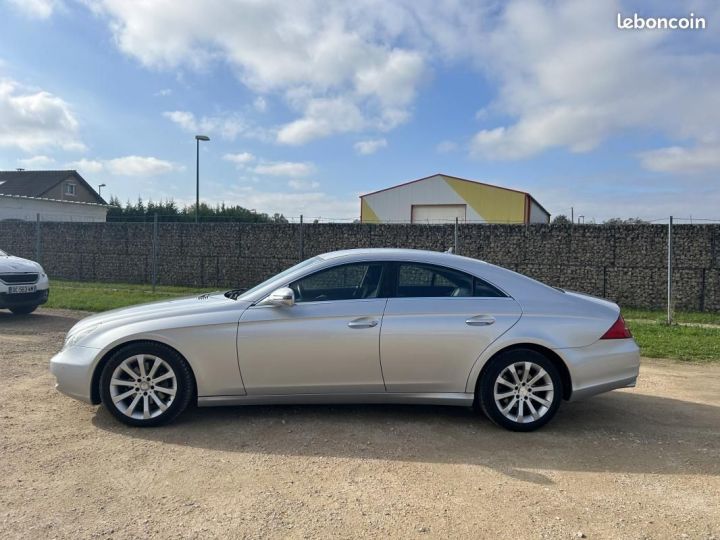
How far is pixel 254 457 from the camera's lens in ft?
12.7

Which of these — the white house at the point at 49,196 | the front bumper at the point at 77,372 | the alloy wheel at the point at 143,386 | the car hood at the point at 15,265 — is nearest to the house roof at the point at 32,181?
the white house at the point at 49,196

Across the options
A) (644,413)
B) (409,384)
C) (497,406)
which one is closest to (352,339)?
(409,384)

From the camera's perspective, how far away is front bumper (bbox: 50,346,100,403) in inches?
171

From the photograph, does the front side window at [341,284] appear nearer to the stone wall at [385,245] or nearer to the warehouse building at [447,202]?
the stone wall at [385,245]

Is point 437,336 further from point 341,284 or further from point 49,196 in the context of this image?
point 49,196

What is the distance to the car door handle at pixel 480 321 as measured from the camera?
4402 millimetres

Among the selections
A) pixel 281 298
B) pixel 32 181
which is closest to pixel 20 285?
pixel 281 298

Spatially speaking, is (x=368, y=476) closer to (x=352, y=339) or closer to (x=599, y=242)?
(x=352, y=339)

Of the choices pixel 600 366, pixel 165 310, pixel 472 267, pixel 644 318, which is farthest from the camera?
pixel 644 318

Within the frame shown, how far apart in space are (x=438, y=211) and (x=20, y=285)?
24.9m

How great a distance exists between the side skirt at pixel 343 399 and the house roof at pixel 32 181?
40602mm

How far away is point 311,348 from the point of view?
171 inches

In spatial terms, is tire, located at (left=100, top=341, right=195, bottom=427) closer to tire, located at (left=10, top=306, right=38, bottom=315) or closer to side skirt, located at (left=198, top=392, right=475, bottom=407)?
side skirt, located at (left=198, top=392, right=475, bottom=407)

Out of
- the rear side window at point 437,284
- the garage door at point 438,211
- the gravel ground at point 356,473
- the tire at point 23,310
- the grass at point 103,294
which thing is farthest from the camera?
the garage door at point 438,211
